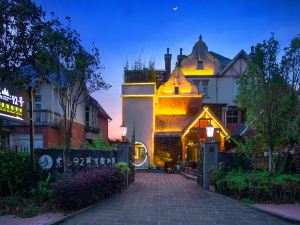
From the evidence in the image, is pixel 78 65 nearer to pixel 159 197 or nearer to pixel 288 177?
pixel 159 197

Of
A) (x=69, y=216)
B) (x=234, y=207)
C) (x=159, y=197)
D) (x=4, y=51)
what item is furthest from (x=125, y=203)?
(x=4, y=51)

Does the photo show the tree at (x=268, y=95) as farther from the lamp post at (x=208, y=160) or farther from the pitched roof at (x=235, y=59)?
the pitched roof at (x=235, y=59)

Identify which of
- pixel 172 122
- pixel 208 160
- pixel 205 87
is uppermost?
pixel 205 87

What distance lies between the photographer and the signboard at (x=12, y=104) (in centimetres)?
912

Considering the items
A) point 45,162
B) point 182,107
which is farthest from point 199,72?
point 45,162

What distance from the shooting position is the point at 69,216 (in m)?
8.74

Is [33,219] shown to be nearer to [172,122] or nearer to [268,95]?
[268,95]

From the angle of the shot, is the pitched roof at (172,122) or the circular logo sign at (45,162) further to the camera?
the pitched roof at (172,122)

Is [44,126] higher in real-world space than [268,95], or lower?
lower

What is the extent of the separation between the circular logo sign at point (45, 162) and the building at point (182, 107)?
1698 centimetres

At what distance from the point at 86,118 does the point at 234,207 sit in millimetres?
22593

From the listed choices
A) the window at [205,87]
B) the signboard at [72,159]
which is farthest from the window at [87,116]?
the signboard at [72,159]

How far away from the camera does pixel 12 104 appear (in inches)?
Answer: 380

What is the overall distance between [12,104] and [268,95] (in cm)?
876
